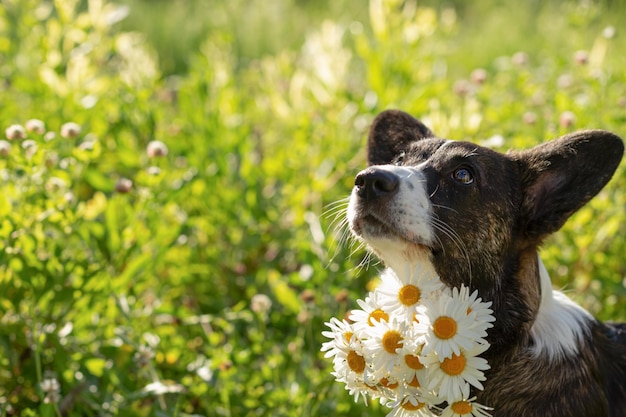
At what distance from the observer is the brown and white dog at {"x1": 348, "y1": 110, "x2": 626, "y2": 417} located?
231 centimetres

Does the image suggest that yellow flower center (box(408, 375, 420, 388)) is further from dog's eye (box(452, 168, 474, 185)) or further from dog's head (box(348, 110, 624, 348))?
dog's eye (box(452, 168, 474, 185))

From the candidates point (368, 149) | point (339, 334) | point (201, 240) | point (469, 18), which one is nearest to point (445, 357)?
point (339, 334)

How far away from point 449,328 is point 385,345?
7.1 inches

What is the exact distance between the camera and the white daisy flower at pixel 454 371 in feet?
6.86

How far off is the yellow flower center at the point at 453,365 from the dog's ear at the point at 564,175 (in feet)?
1.93

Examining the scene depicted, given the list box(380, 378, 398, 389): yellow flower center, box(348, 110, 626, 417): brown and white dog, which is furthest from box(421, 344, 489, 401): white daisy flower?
box(348, 110, 626, 417): brown and white dog

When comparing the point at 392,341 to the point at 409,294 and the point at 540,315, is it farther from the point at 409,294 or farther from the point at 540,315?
the point at 540,315

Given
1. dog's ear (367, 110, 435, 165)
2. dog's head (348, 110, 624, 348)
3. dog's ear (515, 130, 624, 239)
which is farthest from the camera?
dog's ear (367, 110, 435, 165)

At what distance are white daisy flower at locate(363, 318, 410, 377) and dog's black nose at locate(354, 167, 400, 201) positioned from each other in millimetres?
353

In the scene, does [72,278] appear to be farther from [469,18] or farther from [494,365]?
[469,18]

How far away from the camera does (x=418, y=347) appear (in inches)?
84.0

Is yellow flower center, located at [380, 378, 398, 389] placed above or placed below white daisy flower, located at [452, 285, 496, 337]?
below

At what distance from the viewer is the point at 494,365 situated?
2.42 m

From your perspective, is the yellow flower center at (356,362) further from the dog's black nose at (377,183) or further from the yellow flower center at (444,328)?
the dog's black nose at (377,183)
